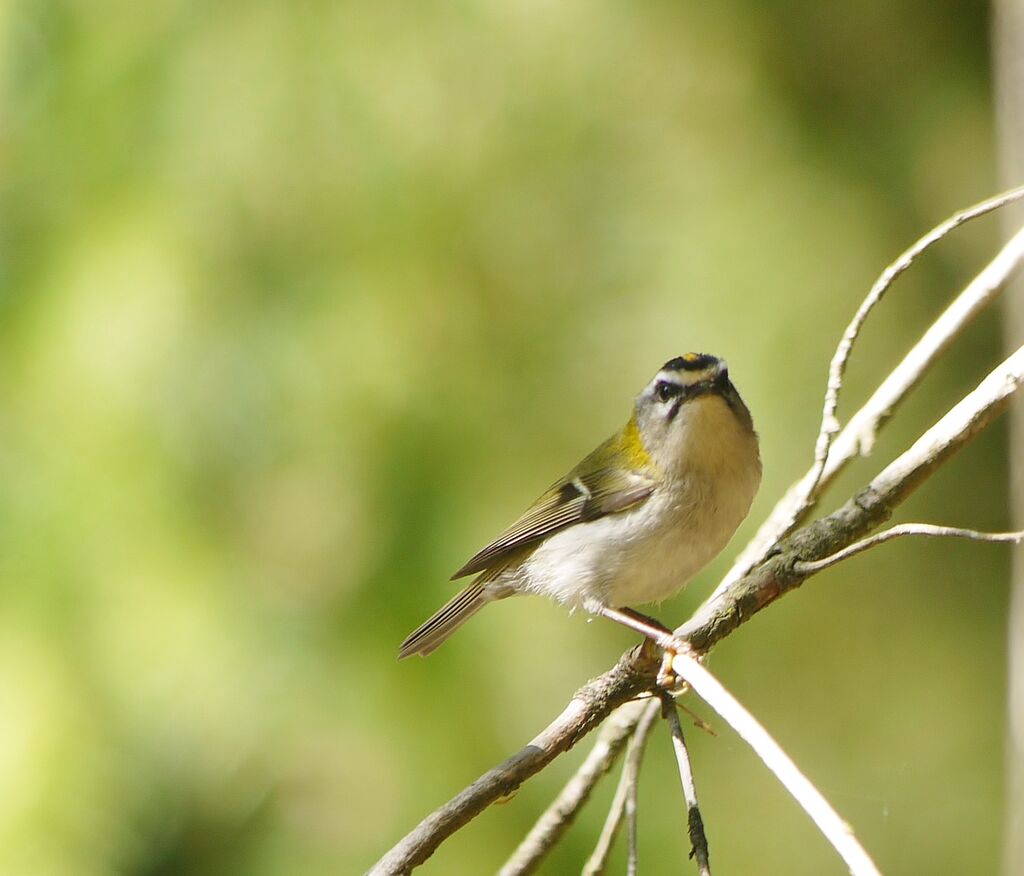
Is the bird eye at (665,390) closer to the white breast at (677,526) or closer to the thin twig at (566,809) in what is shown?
the white breast at (677,526)

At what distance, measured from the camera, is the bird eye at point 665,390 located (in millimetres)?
2057

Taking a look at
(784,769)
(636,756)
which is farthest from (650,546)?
(784,769)

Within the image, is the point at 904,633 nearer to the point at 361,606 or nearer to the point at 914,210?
the point at 914,210

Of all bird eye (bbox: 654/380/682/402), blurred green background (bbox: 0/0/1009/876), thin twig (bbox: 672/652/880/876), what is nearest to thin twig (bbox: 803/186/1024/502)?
thin twig (bbox: 672/652/880/876)

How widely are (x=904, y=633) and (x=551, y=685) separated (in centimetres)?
91

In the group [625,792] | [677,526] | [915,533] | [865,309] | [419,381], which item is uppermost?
[419,381]

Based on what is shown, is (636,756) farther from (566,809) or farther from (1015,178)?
(1015,178)

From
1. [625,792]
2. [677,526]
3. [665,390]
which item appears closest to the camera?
[625,792]

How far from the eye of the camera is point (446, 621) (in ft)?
7.06

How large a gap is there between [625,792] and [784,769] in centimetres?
69

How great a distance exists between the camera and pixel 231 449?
2480 mm

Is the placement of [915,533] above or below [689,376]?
below

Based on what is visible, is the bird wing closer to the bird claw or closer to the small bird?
the small bird

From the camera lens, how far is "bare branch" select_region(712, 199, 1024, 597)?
4.87 feet
